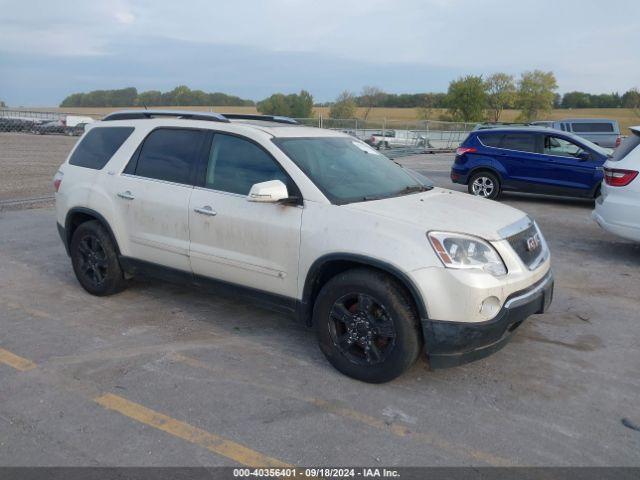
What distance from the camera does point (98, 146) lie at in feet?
18.6

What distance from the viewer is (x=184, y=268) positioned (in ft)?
Result: 15.9

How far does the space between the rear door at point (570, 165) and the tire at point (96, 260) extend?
9.15 m

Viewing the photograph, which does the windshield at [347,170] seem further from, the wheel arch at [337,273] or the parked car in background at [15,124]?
the parked car in background at [15,124]

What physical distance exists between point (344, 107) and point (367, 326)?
44.7 m

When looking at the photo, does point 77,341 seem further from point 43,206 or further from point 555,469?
point 43,206

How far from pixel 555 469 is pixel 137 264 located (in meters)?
3.78

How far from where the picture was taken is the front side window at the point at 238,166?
4.41 m

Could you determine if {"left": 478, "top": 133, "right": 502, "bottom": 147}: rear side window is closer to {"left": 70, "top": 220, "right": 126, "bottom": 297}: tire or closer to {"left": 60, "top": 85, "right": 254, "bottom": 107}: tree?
{"left": 70, "top": 220, "right": 126, "bottom": 297}: tire

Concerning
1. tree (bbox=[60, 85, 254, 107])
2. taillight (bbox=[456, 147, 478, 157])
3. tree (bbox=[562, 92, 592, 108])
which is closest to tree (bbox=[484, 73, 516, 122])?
tree (bbox=[562, 92, 592, 108])

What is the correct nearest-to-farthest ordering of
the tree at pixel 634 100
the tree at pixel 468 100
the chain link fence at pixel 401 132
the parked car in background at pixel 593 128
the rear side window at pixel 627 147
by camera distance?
the rear side window at pixel 627 147 → the parked car in background at pixel 593 128 → the chain link fence at pixel 401 132 → the tree at pixel 634 100 → the tree at pixel 468 100

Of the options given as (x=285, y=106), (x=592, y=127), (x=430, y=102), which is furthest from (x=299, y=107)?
(x=430, y=102)

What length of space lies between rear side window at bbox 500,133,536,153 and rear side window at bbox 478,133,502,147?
0.13 meters

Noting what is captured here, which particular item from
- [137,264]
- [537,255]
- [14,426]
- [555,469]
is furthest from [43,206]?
[555,469]

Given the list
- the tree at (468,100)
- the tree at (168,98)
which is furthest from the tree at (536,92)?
the tree at (168,98)
